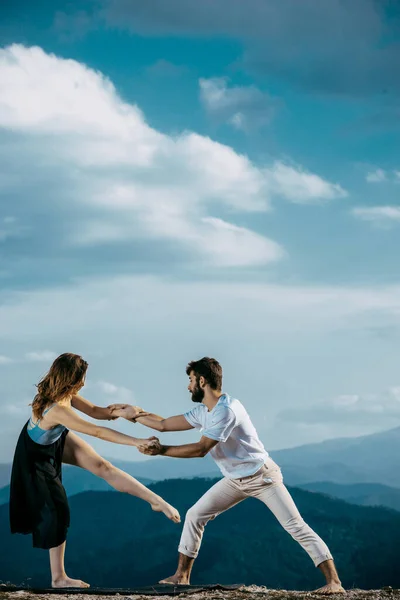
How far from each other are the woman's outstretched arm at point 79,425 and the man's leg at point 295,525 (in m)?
1.68

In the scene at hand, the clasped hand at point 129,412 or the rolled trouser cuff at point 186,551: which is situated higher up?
the clasped hand at point 129,412

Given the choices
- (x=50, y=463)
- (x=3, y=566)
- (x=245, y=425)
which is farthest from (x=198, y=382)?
(x=3, y=566)

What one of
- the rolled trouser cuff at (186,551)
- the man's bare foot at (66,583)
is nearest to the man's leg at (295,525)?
the rolled trouser cuff at (186,551)

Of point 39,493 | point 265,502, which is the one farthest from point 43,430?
point 265,502

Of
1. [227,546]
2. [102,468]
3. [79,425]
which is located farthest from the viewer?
[227,546]

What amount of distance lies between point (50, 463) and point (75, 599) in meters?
1.62

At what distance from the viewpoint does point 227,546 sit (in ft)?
173

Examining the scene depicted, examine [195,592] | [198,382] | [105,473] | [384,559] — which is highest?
[198,382]

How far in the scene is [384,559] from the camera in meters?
50.7

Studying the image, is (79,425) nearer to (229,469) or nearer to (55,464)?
(55,464)

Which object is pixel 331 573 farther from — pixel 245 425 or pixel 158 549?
pixel 158 549

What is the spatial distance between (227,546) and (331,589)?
4541cm

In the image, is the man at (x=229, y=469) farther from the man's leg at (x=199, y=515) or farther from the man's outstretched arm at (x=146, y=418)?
the man's outstretched arm at (x=146, y=418)

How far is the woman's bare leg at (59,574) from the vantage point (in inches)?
355
